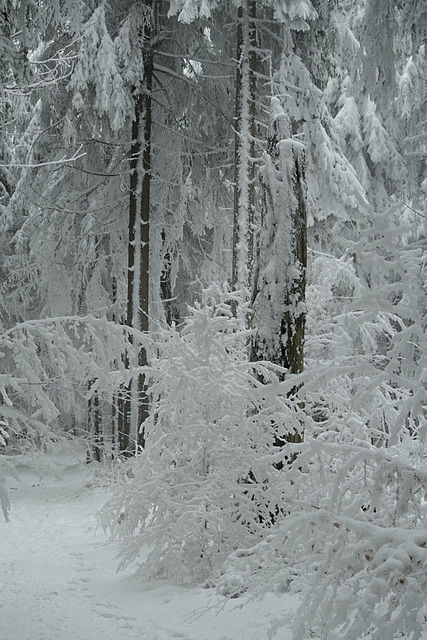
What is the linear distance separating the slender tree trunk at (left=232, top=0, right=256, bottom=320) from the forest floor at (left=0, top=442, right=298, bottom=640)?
4589mm

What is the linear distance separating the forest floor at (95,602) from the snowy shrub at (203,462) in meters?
0.39

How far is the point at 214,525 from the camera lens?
5.55m

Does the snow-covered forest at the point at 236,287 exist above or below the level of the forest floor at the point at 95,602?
above

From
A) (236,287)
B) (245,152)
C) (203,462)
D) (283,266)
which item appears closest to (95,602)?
(203,462)

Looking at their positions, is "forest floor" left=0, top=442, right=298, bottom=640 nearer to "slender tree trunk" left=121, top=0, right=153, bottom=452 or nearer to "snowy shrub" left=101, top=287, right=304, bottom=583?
"snowy shrub" left=101, top=287, right=304, bottom=583

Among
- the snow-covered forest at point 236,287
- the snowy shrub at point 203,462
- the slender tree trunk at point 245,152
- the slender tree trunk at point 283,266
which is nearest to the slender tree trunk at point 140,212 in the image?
the snow-covered forest at point 236,287

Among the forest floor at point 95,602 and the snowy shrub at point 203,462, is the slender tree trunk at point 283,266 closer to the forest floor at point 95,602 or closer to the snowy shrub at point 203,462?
the snowy shrub at point 203,462

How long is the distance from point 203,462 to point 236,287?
4163 millimetres

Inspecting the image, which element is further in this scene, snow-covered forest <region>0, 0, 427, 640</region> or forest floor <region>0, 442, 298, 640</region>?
forest floor <region>0, 442, 298, 640</region>

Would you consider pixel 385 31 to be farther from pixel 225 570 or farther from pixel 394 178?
pixel 394 178

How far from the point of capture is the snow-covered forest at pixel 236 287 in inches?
122

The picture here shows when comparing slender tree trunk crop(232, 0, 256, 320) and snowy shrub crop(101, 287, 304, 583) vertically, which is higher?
slender tree trunk crop(232, 0, 256, 320)

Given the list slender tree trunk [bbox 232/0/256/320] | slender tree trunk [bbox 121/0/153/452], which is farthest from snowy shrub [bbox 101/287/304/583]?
slender tree trunk [bbox 121/0/153/452]

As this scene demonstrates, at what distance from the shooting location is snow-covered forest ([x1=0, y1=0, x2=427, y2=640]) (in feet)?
10.1
